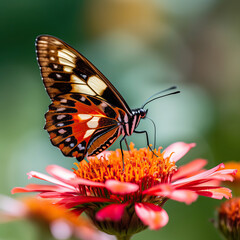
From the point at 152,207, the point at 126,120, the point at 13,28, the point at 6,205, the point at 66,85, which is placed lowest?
the point at 152,207

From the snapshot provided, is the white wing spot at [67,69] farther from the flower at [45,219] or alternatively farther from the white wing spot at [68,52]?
the flower at [45,219]

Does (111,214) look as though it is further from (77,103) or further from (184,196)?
(77,103)

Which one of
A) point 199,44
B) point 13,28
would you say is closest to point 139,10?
point 199,44

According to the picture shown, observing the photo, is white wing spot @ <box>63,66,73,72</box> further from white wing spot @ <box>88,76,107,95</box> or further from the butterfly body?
white wing spot @ <box>88,76,107,95</box>

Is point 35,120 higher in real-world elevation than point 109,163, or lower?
higher

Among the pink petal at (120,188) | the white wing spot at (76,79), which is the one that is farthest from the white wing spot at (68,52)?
the pink petal at (120,188)

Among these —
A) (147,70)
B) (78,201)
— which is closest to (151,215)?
(78,201)

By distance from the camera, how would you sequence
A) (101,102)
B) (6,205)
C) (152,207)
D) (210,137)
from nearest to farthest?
(6,205)
(152,207)
(101,102)
(210,137)

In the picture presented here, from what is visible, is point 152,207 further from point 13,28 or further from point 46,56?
point 13,28
